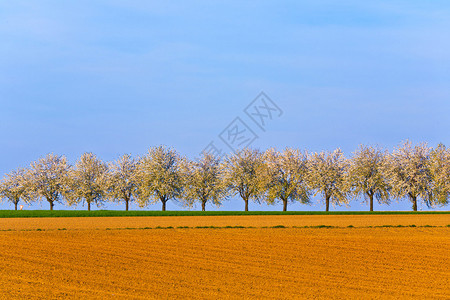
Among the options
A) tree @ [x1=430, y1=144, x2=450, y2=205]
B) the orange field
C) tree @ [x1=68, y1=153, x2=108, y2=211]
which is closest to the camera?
the orange field

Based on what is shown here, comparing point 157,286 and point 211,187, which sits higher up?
point 211,187

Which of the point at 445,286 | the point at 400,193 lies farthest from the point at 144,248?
the point at 400,193

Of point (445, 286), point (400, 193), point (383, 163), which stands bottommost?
point (445, 286)

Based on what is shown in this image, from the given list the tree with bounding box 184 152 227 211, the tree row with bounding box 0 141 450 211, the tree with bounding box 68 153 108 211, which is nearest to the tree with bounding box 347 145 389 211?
the tree row with bounding box 0 141 450 211

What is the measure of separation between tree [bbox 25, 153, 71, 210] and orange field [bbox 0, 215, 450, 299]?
2556 inches

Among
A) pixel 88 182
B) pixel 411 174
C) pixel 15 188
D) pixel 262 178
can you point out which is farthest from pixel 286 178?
pixel 15 188

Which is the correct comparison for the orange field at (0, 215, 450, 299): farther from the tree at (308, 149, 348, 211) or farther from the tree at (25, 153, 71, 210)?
the tree at (25, 153, 71, 210)

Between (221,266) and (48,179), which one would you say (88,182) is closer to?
(48,179)

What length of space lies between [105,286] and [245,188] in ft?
226

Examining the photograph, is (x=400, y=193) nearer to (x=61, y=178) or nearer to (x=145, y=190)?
(x=145, y=190)

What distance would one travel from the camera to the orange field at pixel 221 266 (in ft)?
54.0

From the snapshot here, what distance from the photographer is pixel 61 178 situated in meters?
94.2

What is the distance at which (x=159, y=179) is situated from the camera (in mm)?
85562

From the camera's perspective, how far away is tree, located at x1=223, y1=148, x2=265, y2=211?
83.8m
